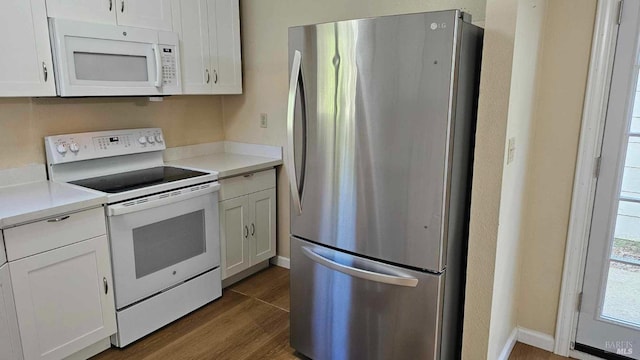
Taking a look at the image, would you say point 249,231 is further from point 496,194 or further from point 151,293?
point 496,194

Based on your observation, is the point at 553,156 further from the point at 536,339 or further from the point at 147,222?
the point at 147,222

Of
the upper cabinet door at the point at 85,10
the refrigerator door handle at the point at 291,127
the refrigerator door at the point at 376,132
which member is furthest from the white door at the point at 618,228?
the upper cabinet door at the point at 85,10

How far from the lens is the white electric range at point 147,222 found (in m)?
2.24

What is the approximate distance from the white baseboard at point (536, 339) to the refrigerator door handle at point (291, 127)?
147 centimetres

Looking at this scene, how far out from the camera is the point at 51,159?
236cm

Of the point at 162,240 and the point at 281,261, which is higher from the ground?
the point at 162,240

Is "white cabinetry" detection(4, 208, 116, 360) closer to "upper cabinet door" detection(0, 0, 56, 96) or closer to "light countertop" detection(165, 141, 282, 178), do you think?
"upper cabinet door" detection(0, 0, 56, 96)

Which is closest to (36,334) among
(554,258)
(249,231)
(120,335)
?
(120,335)

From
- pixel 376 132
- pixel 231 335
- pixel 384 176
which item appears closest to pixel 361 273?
pixel 384 176

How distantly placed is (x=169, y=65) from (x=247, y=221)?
1.16 meters

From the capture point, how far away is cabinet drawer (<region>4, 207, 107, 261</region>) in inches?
70.6

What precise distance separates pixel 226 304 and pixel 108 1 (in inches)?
76.6

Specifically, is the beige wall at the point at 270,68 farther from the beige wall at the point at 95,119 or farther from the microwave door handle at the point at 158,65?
the microwave door handle at the point at 158,65

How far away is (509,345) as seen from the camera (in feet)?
7.50
